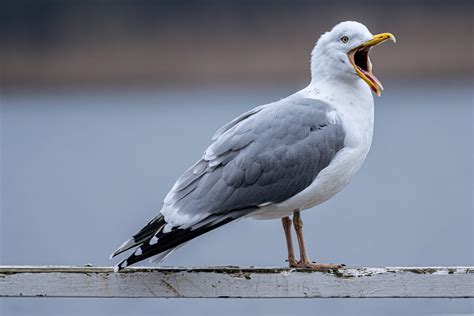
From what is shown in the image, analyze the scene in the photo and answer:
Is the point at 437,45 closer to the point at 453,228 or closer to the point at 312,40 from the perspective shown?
the point at 312,40

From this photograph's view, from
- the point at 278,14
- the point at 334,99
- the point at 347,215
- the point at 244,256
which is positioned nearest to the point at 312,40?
the point at 278,14

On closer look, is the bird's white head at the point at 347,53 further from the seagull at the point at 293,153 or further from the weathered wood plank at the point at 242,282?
the weathered wood plank at the point at 242,282

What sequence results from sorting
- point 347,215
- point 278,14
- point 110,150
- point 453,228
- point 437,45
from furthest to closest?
point 278,14
point 437,45
point 110,150
point 347,215
point 453,228

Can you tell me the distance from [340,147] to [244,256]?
958 cm

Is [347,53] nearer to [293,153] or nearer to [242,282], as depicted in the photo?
[293,153]

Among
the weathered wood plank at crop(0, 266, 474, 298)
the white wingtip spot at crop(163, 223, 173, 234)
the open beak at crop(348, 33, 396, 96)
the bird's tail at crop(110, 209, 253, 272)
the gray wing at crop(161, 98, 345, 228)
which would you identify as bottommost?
the weathered wood plank at crop(0, 266, 474, 298)

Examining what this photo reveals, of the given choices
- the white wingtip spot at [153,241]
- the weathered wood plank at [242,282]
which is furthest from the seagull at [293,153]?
the weathered wood plank at [242,282]

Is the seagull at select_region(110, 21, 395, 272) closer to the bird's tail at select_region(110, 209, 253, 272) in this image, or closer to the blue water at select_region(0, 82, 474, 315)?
the bird's tail at select_region(110, 209, 253, 272)

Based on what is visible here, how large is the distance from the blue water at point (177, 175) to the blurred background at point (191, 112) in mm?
48

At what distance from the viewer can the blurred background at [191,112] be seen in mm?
14875

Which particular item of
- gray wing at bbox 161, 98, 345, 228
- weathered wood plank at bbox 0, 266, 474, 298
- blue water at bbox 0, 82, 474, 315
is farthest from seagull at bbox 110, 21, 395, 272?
blue water at bbox 0, 82, 474, 315

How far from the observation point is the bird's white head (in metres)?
3.53

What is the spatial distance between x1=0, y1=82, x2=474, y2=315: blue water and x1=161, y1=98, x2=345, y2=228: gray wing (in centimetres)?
182

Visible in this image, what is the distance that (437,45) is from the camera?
2228cm
